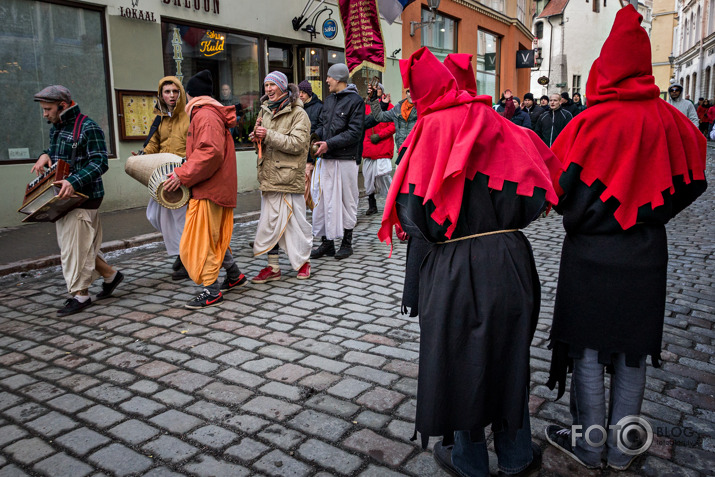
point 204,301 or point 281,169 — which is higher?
point 281,169

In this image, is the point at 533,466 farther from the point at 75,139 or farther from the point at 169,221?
the point at 169,221

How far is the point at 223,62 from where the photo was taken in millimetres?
12086

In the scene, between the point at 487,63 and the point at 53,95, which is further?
the point at 487,63

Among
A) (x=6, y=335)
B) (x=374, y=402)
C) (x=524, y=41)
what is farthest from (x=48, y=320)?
(x=524, y=41)

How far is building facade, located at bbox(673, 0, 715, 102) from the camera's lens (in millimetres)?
42594

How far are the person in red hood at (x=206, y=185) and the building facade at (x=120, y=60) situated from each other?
4.96 m

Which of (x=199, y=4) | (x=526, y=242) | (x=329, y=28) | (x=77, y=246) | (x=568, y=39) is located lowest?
(x=77, y=246)

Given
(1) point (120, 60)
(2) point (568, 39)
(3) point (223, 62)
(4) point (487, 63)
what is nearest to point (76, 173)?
(1) point (120, 60)

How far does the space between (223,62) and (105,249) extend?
5981mm

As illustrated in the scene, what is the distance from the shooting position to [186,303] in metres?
5.39

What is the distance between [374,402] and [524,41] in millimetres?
26975

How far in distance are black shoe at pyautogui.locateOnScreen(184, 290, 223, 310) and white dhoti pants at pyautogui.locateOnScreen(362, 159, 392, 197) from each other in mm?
4985

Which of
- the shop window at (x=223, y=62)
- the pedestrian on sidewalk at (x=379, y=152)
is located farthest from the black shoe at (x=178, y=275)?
the shop window at (x=223, y=62)

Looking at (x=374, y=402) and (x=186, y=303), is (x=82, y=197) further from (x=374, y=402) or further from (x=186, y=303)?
(x=374, y=402)
